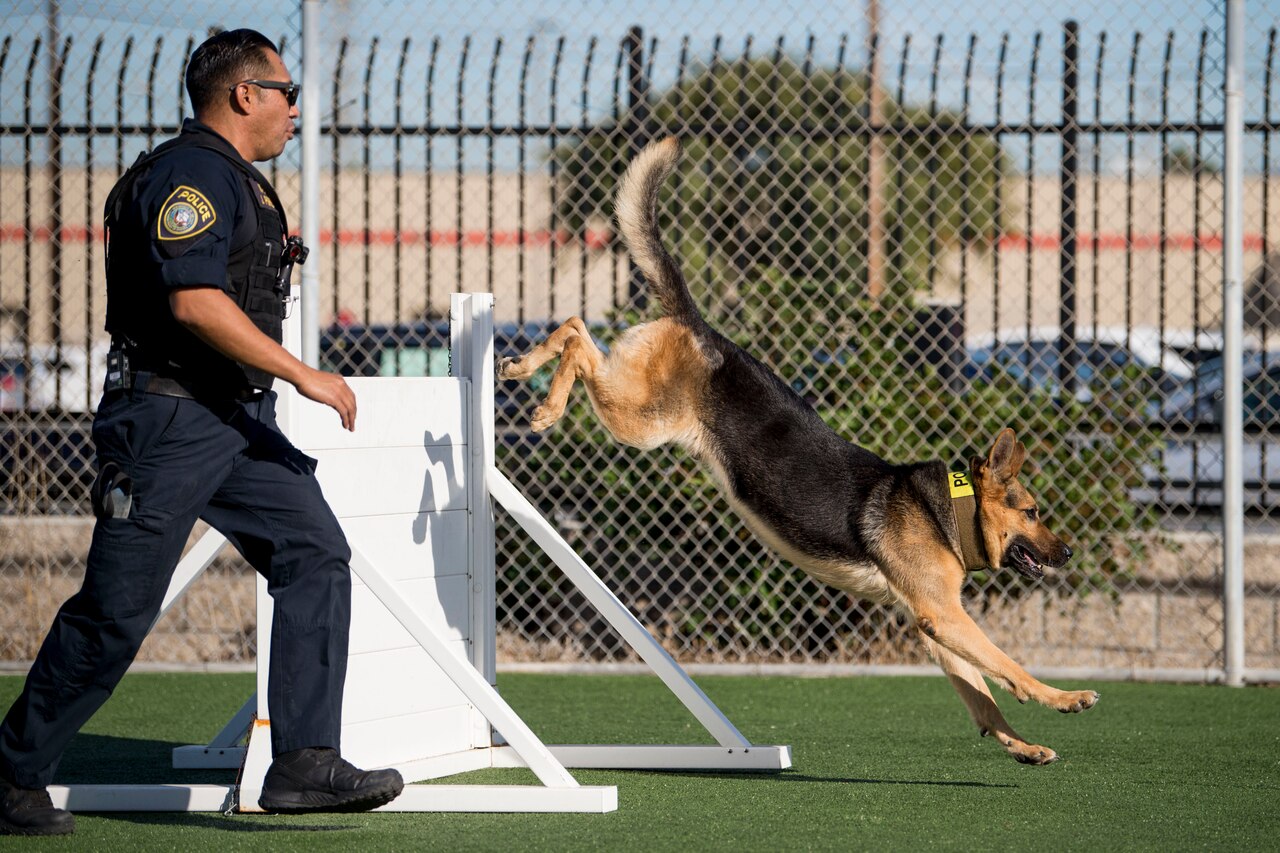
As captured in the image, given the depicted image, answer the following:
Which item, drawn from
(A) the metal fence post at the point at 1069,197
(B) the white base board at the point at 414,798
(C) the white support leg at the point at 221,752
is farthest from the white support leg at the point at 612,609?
(A) the metal fence post at the point at 1069,197

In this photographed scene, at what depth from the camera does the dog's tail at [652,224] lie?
4711mm

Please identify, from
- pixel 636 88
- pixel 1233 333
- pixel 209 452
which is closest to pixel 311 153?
pixel 636 88

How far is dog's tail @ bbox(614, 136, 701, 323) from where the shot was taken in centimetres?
471

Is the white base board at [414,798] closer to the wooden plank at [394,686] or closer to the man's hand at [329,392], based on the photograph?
the wooden plank at [394,686]

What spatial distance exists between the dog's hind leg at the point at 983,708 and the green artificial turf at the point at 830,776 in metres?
0.09

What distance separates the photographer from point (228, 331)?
2.93 meters

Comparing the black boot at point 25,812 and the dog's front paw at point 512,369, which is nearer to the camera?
the black boot at point 25,812

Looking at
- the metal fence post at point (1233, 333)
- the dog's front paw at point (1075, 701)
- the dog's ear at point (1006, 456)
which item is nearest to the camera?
the dog's front paw at point (1075, 701)

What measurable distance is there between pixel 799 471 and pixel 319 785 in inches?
75.7

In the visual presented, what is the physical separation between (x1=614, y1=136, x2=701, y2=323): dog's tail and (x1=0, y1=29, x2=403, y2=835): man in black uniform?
1.66 m

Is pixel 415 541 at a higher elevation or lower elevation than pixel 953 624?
higher

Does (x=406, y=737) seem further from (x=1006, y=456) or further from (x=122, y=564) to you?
(x=1006, y=456)

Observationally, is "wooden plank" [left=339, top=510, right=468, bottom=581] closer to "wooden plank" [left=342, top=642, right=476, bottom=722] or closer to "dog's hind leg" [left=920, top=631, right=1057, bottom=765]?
"wooden plank" [left=342, top=642, right=476, bottom=722]

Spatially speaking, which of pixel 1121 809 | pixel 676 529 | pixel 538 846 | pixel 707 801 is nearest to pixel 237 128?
pixel 538 846
